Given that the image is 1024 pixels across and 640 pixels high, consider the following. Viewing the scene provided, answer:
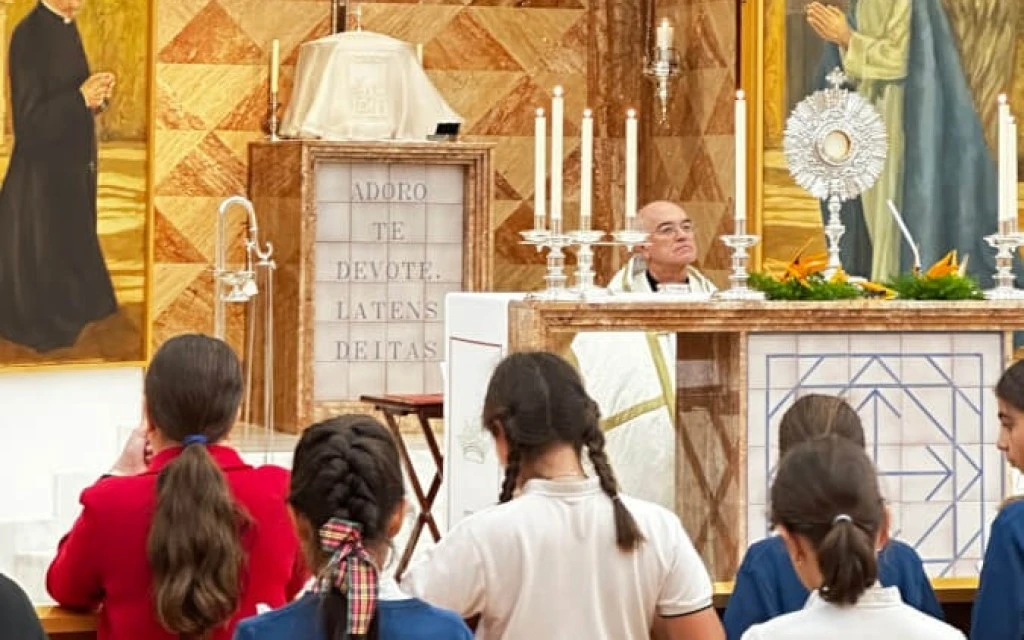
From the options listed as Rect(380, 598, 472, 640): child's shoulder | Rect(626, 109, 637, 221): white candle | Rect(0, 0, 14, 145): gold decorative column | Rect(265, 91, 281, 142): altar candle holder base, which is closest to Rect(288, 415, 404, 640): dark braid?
Rect(380, 598, 472, 640): child's shoulder

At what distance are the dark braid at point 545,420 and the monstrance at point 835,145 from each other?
396cm

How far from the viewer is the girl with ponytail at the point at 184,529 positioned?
4.48 metres

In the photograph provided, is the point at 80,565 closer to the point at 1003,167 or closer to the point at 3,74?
the point at 1003,167

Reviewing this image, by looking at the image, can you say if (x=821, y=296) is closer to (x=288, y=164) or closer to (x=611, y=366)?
(x=611, y=366)

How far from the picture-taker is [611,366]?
8.46m

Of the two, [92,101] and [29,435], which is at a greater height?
[92,101]

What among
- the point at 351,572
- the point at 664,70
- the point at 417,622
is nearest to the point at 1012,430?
the point at 417,622

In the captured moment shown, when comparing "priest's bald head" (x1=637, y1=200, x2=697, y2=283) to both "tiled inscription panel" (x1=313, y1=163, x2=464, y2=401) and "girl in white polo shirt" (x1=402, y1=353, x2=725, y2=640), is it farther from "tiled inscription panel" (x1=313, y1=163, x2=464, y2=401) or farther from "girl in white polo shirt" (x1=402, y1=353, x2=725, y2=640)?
"girl in white polo shirt" (x1=402, y1=353, x2=725, y2=640)

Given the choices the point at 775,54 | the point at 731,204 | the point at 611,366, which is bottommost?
the point at 611,366

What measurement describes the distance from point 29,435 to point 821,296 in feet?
17.4

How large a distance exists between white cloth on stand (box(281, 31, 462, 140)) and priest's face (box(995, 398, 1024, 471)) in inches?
349

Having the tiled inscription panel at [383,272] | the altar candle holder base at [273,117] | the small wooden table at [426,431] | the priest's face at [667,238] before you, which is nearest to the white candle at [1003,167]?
the priest's face at [667,238]

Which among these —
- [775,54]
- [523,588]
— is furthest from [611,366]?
[775,54]

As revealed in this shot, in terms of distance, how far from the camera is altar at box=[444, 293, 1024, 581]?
299 inches
